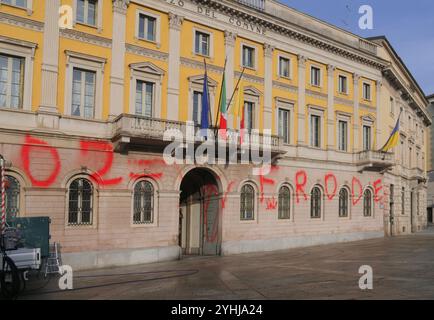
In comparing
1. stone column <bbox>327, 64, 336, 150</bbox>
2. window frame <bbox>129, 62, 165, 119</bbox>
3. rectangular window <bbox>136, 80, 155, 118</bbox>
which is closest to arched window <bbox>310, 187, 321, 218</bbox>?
stone column <bbox>327, 64, 336, 150</bbox>

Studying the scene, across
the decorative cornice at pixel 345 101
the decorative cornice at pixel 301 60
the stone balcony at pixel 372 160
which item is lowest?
the stone balcony at pixel 372 160

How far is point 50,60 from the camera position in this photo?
1933 centimetres

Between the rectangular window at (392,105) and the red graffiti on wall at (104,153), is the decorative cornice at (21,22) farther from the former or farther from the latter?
the rectangular window at (392,105)

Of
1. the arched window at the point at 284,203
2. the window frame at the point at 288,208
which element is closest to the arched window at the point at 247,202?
the window frame at the point at 288,208

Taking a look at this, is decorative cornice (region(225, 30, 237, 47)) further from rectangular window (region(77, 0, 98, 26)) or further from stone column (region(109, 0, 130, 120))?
rectangular window (region(77, 0, 98, 26))

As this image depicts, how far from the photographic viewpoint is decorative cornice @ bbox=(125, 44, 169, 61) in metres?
21.7

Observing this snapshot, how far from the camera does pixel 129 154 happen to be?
2130cm

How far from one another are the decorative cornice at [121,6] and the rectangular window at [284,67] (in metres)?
11.1

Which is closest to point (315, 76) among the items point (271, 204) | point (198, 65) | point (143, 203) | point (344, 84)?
point (344, 84)

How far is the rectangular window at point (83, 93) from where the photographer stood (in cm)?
2022

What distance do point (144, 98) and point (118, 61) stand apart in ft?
7.47

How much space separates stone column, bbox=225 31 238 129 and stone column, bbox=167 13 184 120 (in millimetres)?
3362

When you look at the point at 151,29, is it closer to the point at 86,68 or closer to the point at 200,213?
the point at 86,68

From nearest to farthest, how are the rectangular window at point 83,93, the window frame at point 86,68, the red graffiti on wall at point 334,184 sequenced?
the window frame at point 86,68 < the rectangular window at point 83,93 < the red graffiti on wall at point 334,184
